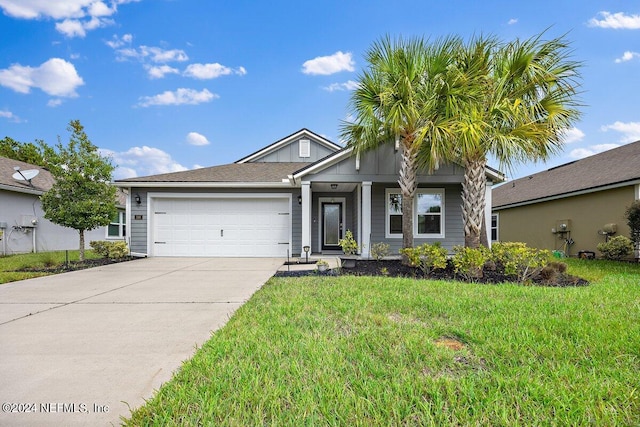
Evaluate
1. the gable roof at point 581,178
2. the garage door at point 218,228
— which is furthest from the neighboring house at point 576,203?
the garage door at point 218,228

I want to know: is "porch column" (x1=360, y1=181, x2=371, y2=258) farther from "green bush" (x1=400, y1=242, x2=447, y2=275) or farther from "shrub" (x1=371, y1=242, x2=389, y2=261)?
"green bush" (x1=400, y1=242, x2=447, y2=275)

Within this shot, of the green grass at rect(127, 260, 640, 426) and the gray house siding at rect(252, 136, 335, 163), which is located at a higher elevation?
the gray house siding at rect(252, 136, 335, 163)

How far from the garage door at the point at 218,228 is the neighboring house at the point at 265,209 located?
0.11ft

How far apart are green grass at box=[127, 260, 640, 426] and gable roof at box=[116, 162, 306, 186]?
759 cm

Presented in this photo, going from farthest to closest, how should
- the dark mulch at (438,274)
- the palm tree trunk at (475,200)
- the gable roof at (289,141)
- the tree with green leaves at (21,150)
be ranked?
the tree with green leaves at (21,150), the gable roof at (289,141), the palm tree trunk at (475,200), the dark mulch at (438,274)

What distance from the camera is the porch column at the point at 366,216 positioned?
10180mm

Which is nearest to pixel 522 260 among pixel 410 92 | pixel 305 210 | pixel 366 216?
pixel 410 92

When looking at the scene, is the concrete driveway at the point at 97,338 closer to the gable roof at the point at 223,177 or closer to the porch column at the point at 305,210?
the porch column at the point at 305,210

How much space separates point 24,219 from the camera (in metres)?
13.1

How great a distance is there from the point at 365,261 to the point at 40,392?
26.9 ft

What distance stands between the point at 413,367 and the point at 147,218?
11.2 m

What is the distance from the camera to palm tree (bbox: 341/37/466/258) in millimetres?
7621

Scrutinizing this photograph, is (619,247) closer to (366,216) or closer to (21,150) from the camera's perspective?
(366,216)

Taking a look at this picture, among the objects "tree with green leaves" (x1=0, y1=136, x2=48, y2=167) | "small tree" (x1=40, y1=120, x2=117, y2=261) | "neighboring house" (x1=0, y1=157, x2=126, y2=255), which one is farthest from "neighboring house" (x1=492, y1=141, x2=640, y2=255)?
"tree with green leaves" (x1=0, y1=136, x2=48, y2=167)
